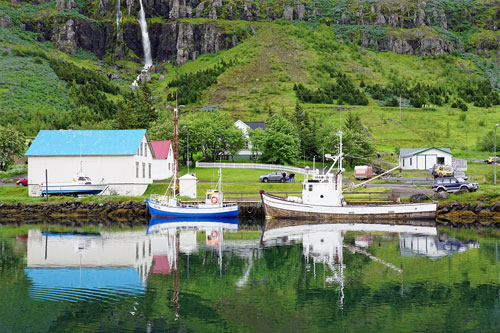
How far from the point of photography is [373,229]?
4659cm

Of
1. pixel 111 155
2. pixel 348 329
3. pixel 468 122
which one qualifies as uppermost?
pixel 468 122

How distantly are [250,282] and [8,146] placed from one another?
6901cm

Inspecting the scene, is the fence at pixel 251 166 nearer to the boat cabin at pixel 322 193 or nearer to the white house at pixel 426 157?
the white house at pixel 426 157

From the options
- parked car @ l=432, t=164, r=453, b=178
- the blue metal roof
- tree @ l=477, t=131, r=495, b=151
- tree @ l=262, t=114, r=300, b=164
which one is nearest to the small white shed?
the blue metal roof

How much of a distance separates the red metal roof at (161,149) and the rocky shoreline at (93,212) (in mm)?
Result: 18074

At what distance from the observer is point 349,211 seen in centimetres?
5178

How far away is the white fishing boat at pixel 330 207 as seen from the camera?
51312 mm

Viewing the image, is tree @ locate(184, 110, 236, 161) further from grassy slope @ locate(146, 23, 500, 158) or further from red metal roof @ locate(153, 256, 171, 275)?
red metal roof @ locate(153, 256, 171, 275)

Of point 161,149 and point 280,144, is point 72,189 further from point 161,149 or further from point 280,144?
point 280,144

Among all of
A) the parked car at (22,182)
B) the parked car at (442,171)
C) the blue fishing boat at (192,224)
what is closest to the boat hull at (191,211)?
the blue fishing boat at (192,224)

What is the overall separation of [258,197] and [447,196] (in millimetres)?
18788

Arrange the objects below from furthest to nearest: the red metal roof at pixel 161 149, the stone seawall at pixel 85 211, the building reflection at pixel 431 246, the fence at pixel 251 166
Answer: the fence at pixel 251 166
the red metal roof at pixel 161 149
the stone seawall at pixel 85 211
the building reflection at pixel 431 246

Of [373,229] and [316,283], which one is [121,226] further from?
[316,283]

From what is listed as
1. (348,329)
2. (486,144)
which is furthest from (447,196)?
(486,144)
